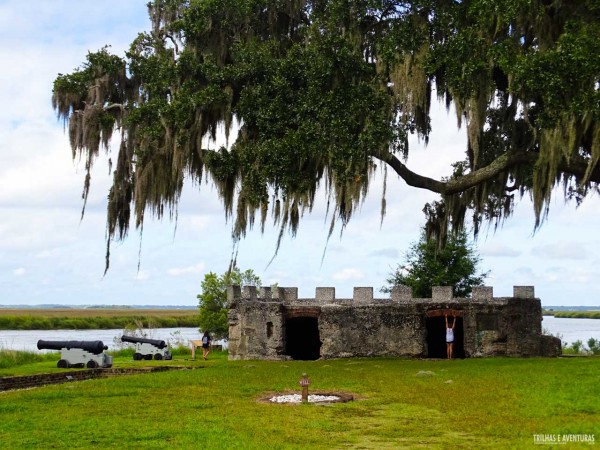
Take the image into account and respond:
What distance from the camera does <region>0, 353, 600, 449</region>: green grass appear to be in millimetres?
12062

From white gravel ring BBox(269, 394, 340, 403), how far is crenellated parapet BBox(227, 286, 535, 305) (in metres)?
12.7

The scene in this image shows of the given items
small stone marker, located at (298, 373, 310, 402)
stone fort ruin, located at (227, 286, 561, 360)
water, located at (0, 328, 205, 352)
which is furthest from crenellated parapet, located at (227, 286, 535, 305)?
small stone marker, located at (298, 373, 310, 402)

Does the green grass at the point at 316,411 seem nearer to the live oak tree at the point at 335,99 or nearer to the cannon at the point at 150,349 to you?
the live oak tree at the point at 335,99

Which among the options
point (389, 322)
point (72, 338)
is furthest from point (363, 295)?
point (72, 338)

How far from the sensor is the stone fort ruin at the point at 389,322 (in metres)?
28.9

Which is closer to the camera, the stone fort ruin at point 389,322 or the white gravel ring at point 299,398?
the white gravel ring at point 299,398

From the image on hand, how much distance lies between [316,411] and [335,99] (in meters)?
9.84

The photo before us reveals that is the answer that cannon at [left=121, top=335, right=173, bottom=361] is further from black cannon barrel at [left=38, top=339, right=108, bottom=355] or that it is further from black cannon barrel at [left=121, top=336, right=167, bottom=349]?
black cannon barrel at [left=38, top=339, right=108, bottom=355]

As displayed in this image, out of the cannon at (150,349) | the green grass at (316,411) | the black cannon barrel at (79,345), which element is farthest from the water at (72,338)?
the green grass at (316,411)

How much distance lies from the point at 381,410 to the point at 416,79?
1013 centimetres

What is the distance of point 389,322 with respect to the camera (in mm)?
29422

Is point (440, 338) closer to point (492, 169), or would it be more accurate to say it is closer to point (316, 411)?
point (492, 169)

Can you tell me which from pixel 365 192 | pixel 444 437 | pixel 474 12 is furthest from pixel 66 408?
pixel 474 12

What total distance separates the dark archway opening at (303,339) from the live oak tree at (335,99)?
10061mm
